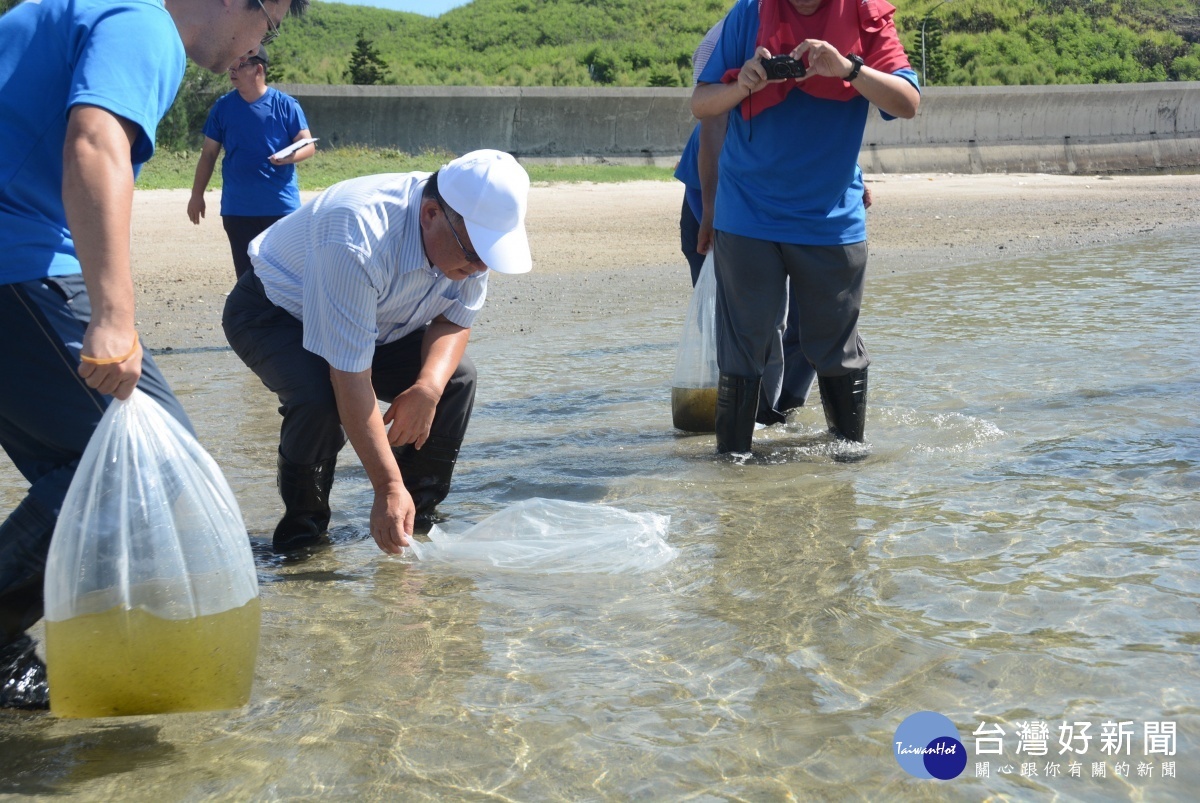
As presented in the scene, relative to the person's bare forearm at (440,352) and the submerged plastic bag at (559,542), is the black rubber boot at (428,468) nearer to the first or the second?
the submerged plastic bag at (559,542)

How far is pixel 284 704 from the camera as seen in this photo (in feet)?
8.84

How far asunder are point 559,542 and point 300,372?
2.87 ft

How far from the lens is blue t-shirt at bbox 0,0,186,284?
2186 mm

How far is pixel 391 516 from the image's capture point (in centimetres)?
302

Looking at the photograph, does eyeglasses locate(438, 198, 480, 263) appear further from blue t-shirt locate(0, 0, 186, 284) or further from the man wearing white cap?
blue t-shirt locate(0, 0, 186, 284)

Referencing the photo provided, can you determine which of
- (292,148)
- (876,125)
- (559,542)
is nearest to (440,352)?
(559,542)

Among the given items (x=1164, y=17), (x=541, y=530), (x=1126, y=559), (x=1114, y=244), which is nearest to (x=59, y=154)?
(x=541, y=530)

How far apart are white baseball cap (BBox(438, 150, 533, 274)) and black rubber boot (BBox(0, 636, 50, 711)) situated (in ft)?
4.44

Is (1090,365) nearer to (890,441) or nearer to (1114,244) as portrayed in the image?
(890,441)

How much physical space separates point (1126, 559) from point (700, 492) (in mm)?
1429

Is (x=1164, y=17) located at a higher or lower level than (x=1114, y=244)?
higher

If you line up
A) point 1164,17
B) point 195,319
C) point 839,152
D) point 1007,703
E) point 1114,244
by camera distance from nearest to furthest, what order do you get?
point 1007,703, point 839,152, point 195,319, point 1114,244, point 1164,17

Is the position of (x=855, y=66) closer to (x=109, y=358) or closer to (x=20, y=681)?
(x=109, y=358)

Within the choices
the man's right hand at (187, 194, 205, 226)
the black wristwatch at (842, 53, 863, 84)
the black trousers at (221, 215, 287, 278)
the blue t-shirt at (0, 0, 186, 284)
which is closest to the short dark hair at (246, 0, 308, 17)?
the blue t-shirt at (0, 0, 186, 284)
